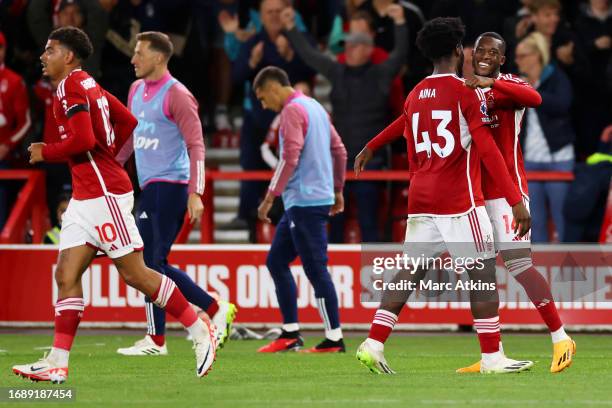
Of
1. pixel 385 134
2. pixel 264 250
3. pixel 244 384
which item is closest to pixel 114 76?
pixel 264 250

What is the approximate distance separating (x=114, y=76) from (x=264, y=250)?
3059 millimetres

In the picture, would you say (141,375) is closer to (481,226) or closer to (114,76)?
(481,226)

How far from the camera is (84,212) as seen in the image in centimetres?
900

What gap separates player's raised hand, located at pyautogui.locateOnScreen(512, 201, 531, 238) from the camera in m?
8.91

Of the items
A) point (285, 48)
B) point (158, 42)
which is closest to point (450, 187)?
point (158, 42)

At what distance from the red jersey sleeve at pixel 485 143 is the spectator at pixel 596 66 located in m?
6.40

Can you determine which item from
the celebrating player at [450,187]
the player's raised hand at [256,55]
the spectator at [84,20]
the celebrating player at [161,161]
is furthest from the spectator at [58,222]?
the celebrating player at [450,187]

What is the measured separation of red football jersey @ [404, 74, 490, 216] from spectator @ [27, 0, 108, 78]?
749cm

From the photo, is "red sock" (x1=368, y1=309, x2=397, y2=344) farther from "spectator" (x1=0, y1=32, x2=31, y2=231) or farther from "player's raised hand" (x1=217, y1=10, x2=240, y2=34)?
"player's raised hand" (x1=217, y1=10, x2=240, y2=34)

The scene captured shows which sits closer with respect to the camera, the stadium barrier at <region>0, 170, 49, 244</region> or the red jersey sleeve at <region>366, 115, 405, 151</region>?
the red jersey sleeve at <region>366, 115, 405, 151</region>

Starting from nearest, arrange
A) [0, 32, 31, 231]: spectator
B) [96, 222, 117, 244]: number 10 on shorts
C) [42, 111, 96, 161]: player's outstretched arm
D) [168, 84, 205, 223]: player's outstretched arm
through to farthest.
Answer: [42, 111, 96, 161]: player's outstretched arm, [96, 222, 117, 244]: number 10 on shorts, [168, 84, 205, 223]: player's outstretched arm, [0, 32, 31, 231]: spectator

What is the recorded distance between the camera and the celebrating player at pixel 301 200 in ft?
38.9

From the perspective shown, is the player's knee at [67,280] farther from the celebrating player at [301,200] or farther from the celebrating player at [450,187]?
the celebrating player at [301,200]

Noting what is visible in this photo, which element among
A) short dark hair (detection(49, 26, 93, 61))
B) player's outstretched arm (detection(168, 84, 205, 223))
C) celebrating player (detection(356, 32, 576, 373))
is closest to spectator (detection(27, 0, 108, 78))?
player's outstretched arm (detection(168, 84, 205, 223))
